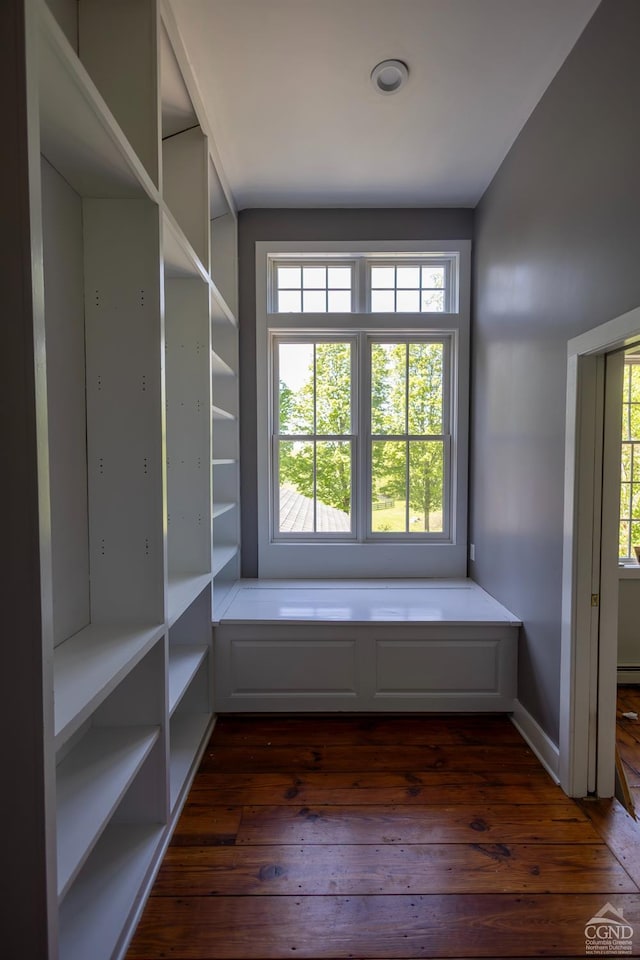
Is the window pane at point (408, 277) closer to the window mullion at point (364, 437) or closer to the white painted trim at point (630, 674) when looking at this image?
the window mullion at point (364, 437)

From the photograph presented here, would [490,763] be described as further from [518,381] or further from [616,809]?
[518,381]

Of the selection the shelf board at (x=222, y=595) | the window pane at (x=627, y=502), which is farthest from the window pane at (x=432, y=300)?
the shelf board at (x=222, y=595)

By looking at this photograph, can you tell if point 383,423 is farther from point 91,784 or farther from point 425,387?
point 91,784

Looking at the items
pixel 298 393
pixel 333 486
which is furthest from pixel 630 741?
pixel 298 393

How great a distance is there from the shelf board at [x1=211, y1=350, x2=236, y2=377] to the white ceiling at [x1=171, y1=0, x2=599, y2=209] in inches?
43.8

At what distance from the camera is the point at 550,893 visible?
1.55 m

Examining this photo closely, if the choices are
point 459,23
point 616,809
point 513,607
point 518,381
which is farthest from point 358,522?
point 459,23

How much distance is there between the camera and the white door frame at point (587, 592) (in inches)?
73.4

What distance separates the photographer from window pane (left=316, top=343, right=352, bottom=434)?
10.8 feet

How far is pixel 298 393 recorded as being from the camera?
3.32m

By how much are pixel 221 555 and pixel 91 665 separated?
138 cm

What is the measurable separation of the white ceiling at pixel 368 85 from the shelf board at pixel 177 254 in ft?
2.42

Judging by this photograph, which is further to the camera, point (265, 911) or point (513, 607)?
point (513, 607)

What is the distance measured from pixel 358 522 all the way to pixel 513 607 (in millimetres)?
1174
